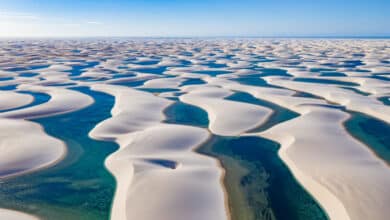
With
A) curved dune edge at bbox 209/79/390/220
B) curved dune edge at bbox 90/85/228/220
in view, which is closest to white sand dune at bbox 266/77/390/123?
curved dune edge at bbox 209/79/390/220

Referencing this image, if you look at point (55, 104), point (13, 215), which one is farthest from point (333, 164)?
point (55, 104)

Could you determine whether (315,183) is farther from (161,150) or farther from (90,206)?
(90,206)

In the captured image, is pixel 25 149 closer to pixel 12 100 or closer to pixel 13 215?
pixel 13 215

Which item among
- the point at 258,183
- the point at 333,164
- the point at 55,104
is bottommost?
the point at 55,104

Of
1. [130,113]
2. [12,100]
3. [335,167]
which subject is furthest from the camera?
[12,100]

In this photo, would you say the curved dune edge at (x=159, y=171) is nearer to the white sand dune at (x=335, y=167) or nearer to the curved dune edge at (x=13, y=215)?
the curved dune edge at (x=13, y=215)

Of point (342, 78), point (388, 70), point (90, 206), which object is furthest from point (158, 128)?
point (388, 70)

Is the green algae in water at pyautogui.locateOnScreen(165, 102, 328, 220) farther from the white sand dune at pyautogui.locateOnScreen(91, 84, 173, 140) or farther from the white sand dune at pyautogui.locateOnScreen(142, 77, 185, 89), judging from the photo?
the white sand dune at pyautogui.locateOnScreen(142, 77, 185, 89)
